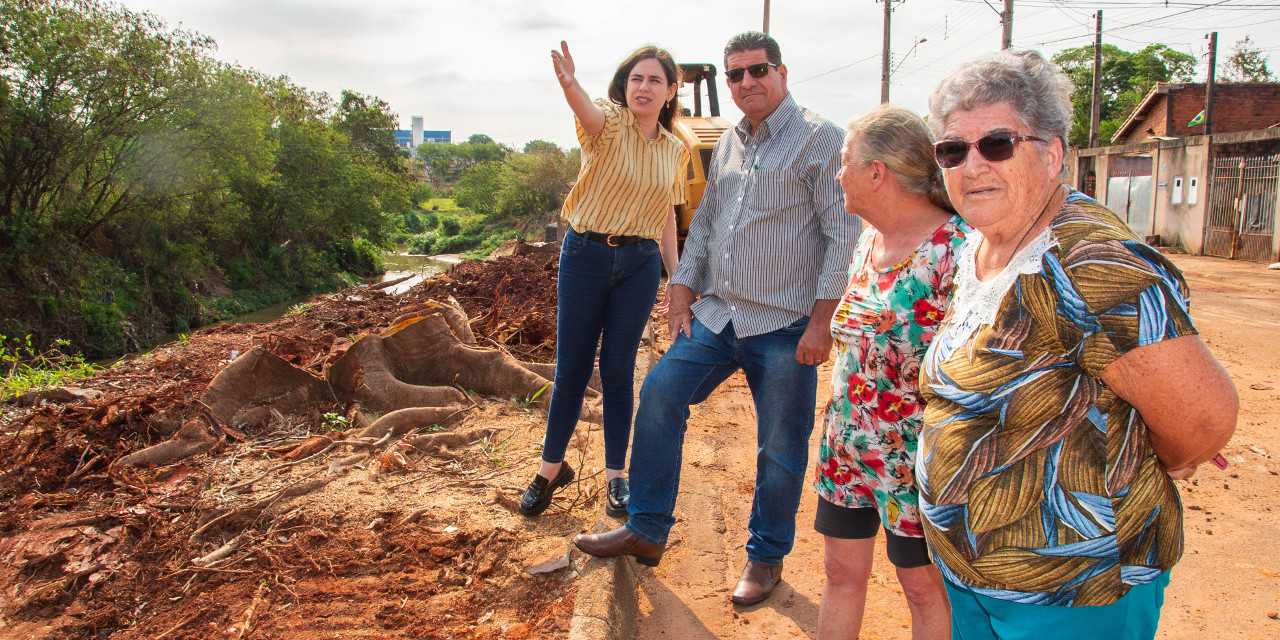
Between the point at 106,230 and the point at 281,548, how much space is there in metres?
25.6

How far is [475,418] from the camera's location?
16.4 feet

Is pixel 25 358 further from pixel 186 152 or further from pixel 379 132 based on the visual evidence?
pixel 379 132

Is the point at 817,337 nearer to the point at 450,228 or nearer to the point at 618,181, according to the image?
the point at 618,181

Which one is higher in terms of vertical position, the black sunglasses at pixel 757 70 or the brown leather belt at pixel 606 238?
the black sunglasses at pixel 757 70

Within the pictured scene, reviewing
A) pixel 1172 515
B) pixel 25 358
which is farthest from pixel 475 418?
pixel 25 358

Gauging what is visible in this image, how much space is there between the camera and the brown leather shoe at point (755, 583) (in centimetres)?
289

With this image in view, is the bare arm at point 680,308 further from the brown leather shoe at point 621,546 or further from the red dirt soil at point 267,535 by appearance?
the red dirt soil at point 267,535

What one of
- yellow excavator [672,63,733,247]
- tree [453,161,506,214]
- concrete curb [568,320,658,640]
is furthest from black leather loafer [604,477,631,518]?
tree [453,161,506,214]

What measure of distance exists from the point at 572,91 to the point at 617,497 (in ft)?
5.68

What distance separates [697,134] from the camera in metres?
11.9

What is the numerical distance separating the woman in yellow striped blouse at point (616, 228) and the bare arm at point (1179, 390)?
206cm

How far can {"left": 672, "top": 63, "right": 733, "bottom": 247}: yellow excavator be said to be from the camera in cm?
1133

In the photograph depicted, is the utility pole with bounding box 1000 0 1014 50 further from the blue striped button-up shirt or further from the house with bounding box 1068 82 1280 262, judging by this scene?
the blue striped button-up shirt

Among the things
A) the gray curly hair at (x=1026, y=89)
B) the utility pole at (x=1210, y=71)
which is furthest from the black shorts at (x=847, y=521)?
the utility pole at (x=1210, y=71)
